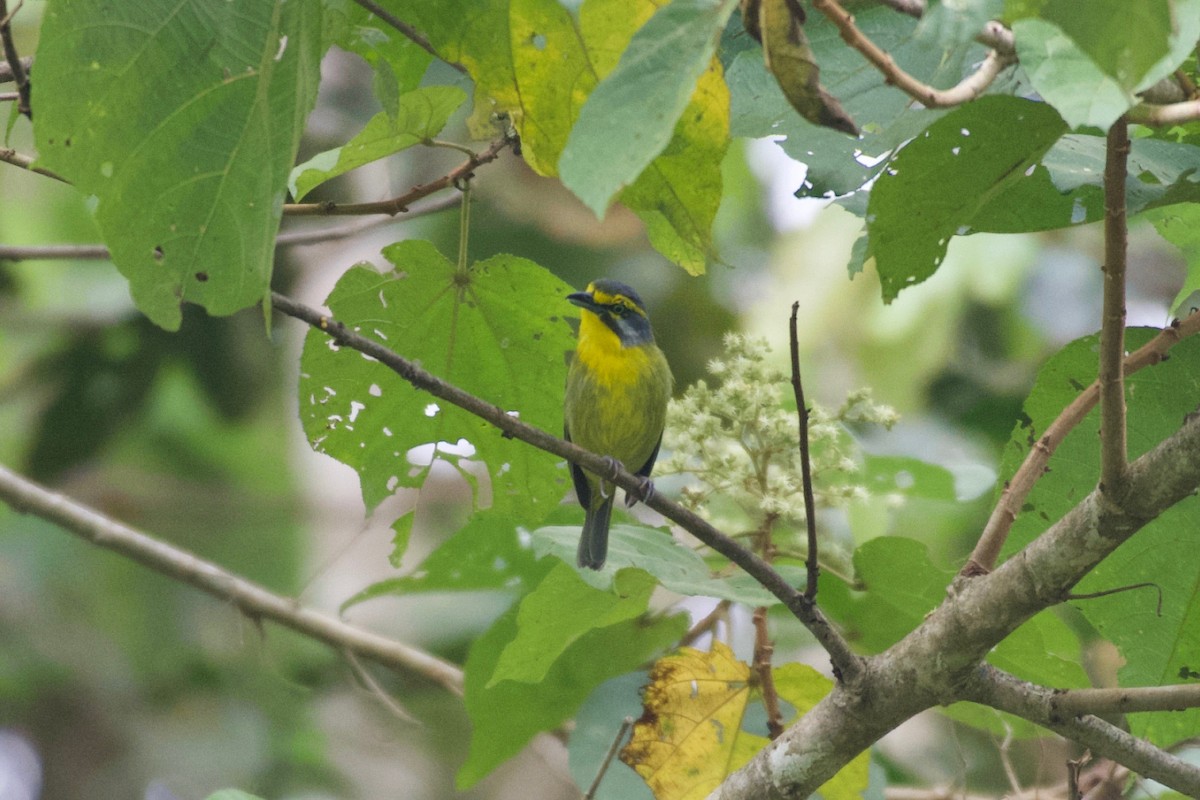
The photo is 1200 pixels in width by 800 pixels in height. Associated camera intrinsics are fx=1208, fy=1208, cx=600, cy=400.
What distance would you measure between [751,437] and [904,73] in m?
1.37

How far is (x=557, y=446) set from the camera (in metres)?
1.97

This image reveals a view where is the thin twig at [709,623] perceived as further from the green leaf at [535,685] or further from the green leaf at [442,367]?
the green leaf at [442,367]

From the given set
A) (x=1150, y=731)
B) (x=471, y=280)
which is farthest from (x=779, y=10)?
(x=1150, y=731)

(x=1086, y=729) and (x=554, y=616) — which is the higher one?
(x=1086, y=729)

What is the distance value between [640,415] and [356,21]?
8.40 feet

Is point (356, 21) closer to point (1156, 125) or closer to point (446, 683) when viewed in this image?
point (1156, 125)

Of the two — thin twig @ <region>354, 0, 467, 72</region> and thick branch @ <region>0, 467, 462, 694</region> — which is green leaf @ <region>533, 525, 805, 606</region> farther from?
thick branch @ <region>0, 467, 462, 694</region>

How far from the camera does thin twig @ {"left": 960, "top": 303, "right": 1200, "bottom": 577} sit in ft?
6.41

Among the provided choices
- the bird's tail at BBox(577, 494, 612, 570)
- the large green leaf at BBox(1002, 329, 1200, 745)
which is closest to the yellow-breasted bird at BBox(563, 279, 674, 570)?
the bird's tail at BBox(577, 494, 612, 570)

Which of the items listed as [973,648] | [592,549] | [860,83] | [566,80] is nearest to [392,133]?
[566,80]

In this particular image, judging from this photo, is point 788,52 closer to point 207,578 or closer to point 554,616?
point 554,616

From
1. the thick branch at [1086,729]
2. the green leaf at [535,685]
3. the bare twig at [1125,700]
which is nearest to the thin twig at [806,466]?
the thick branch at [1086,729]

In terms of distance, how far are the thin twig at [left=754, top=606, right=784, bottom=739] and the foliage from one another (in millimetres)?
25

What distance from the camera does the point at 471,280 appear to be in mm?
2273
